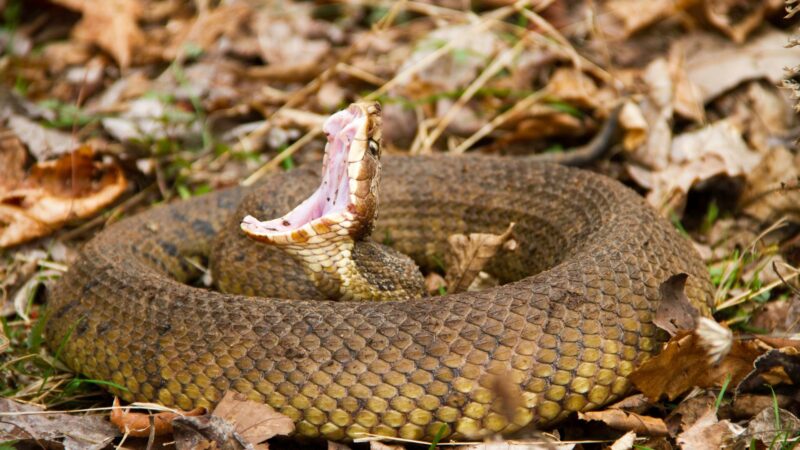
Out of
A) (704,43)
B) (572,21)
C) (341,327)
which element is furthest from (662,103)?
(341,327)

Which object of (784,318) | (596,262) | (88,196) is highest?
(596,262)

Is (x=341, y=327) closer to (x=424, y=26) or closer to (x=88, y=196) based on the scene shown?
(x=88, y=196)

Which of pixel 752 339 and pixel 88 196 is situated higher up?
pixel 752 339

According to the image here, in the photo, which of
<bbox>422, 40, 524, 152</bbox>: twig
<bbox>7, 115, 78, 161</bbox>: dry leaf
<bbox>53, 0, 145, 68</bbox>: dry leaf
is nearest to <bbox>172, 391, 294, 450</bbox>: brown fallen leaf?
<bbox>422, 40, 524, 152</bbox>: twig

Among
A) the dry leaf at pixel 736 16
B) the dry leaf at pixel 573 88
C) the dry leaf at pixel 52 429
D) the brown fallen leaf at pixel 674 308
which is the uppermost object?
the dry leaf at pixel 736 16

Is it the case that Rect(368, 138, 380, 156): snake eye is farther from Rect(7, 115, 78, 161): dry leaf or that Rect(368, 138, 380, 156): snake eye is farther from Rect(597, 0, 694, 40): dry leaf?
Rect(597, 0, 694, 40): dry leaf

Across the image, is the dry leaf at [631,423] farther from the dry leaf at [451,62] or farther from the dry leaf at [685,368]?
the dry leaf at [451,62]

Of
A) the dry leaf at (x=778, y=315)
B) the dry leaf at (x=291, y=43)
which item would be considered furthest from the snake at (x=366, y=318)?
the dry leaf at (x=291, y=43)

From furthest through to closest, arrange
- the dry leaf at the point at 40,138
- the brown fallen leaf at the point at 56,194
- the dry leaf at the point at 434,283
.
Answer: the dry leaf at the point at 40,138 < the brown fallen leaf at the point at 56,194 < the dry leaf at the point at 434,283

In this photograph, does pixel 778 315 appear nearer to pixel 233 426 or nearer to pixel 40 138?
pixel 233 426
